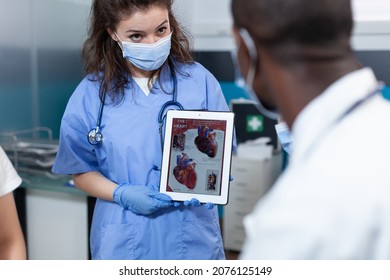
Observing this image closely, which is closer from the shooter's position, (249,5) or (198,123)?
(249,5)

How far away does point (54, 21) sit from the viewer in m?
2.60

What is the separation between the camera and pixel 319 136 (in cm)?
63

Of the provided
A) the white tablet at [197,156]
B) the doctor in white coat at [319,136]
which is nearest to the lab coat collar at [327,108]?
the doctor in white coat at [319,136]

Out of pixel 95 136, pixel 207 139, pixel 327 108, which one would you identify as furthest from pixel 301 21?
pixel 95 136

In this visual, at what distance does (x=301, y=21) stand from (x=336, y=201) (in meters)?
0.23

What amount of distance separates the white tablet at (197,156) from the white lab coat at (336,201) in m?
0.75

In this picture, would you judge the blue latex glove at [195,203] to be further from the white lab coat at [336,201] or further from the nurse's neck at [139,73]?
the white lab coat at [336,201]

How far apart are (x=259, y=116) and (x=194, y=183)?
177cm

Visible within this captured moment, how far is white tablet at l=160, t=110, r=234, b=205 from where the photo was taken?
1.37 metres

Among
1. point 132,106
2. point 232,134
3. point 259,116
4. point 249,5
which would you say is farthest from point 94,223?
point 259,116

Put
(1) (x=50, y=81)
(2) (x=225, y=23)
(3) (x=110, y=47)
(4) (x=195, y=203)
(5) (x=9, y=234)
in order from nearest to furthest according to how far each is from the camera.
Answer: (5) (x=9, y=234) → (4) (x=195, y=203) → (3) (x=110, y=47) → (1) (x=50, y=81) → (2) (x=225, y=23)

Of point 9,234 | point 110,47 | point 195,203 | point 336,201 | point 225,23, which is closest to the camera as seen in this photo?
point 336,201

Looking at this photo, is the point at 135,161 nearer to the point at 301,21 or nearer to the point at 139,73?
the point at 139,73

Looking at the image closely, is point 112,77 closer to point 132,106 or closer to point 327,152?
point 132,106
